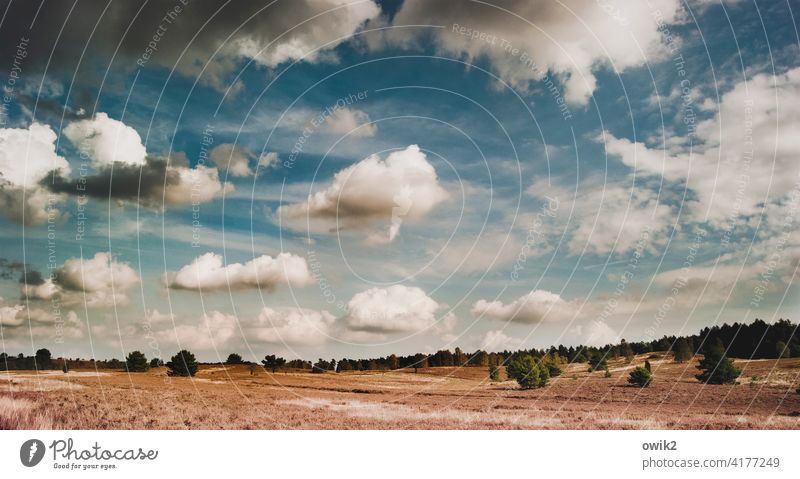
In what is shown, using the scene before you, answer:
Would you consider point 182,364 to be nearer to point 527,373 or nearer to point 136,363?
point 136,363

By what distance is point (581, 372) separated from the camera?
9081 cm

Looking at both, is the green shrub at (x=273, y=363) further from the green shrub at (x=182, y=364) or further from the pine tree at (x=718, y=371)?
the pine tree at (x=718, y=371)

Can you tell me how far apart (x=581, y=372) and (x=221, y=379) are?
190 ft

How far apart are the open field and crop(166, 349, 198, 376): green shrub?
1.82 m

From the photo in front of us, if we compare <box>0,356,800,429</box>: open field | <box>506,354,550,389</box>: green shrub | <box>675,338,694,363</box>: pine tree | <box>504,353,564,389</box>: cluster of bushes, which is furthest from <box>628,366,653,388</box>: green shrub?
<box>675,338,694,363</box>: pine tree

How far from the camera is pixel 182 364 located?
7238 centimetres

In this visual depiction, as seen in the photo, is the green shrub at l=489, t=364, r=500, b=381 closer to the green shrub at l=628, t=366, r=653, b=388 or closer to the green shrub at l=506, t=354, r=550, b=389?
the green shrub at l=506, t=354, r=550, b=389

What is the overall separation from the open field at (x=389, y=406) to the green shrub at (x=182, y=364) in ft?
5.96

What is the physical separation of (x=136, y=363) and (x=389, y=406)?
1965 inches

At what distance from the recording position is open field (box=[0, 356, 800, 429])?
30281 millimetres

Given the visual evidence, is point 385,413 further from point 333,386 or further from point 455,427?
point 333,386

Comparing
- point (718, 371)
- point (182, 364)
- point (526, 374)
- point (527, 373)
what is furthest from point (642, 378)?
point (182, 364)

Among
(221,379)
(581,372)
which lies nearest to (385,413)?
(221,379)
